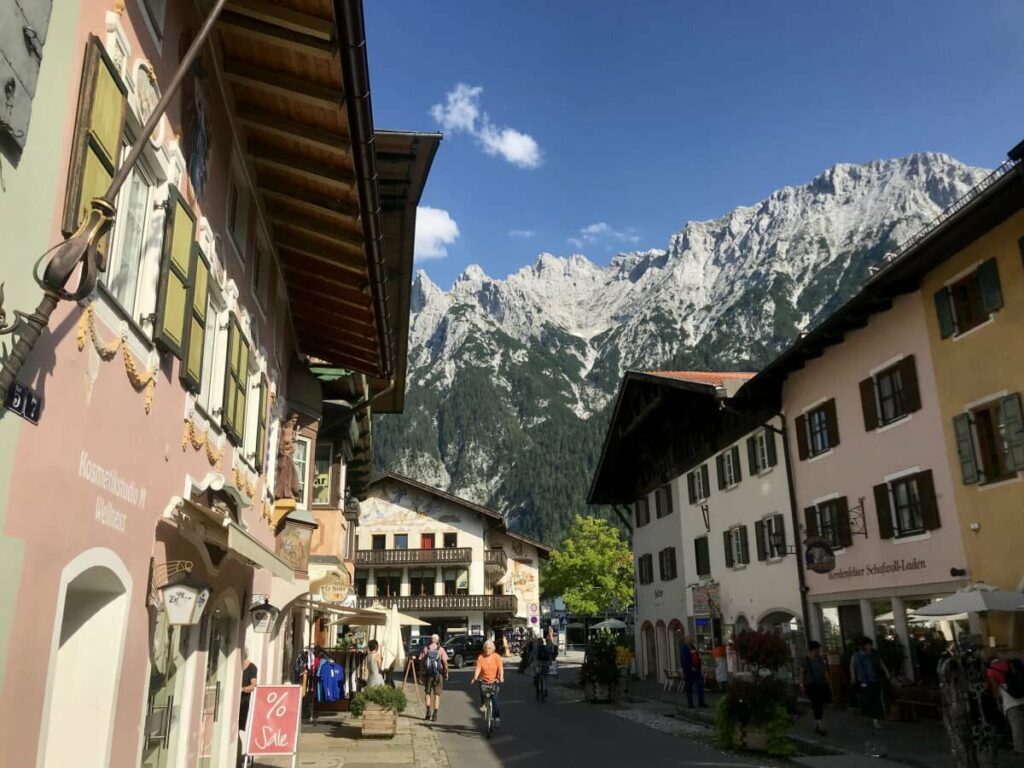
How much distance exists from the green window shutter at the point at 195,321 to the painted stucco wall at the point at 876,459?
15313 mm

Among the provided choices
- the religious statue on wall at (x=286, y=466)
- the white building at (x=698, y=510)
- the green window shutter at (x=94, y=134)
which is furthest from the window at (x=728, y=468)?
the green window shutter at (x=94, y=134)

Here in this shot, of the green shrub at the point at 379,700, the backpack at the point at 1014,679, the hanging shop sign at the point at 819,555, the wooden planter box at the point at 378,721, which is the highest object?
the hanging shop sign at the point at 819,555

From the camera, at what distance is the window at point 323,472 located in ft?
70.2

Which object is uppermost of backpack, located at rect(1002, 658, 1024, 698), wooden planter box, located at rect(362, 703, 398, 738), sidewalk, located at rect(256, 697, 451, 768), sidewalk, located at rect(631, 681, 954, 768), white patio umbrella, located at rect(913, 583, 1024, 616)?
white patio umbrella, located at rect(913, 583, 1024, 616)

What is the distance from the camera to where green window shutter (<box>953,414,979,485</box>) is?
1650cm

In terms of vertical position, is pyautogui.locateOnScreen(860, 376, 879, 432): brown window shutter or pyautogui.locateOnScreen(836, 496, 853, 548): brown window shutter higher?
pyautogui.locateOnScreen(860, 376, 879, 432): brown window shutter

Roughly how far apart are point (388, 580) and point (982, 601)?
51.4 m

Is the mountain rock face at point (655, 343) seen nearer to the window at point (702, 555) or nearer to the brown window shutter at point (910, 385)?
the window at point (702, 555)

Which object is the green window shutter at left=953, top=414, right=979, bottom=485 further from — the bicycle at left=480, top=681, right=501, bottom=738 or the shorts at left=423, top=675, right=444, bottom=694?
the shorts at left=423, top=675, right=444, bottom=694

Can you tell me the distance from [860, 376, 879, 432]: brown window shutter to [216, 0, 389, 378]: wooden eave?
12512mm

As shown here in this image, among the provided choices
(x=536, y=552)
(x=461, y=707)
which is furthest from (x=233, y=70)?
(x=536, y=552)

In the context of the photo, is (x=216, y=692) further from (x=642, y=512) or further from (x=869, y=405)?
(x=642, y=512)

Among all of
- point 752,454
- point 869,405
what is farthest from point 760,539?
point 869,405

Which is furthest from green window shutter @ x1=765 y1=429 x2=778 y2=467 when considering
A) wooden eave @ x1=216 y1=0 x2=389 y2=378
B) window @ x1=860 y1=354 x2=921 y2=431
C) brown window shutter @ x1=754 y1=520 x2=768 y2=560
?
wooden eave @ x1=216 y1=0 x2=389 y2=378
